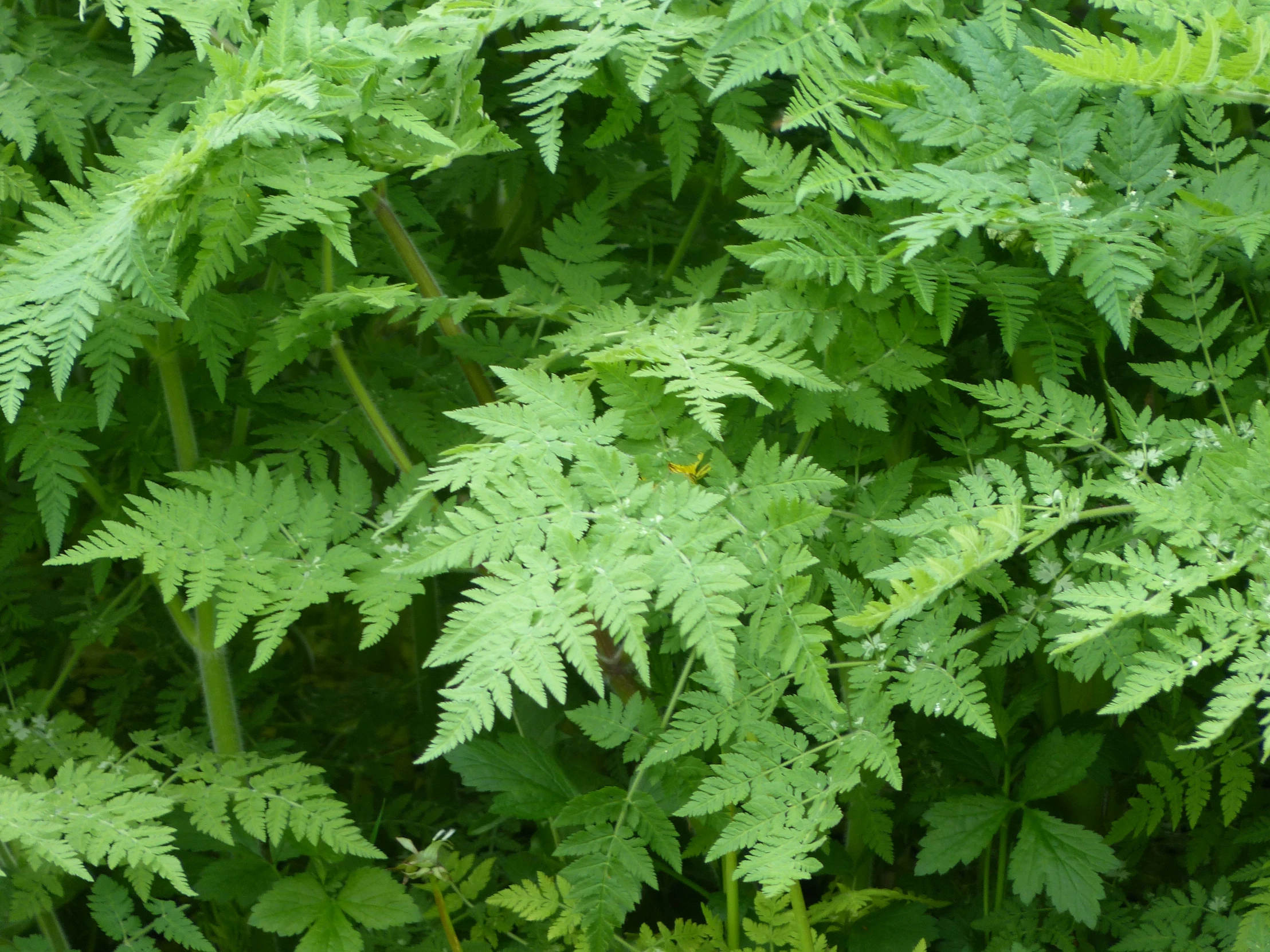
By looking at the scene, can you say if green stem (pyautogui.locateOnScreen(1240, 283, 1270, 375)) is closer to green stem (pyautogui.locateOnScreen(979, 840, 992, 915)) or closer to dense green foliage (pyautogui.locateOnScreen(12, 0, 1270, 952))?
dense green foliage (pyautogui.locateOnScreen(12, 0, 1270, 952))

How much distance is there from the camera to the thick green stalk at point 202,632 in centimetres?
168

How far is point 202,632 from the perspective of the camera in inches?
66.8

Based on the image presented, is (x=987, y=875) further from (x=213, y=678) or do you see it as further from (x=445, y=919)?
(x=213, y=678)

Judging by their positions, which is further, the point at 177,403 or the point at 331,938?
the point at 177,403

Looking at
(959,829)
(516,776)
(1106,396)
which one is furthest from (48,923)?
(1106,396)

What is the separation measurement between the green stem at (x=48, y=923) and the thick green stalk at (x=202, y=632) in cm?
31

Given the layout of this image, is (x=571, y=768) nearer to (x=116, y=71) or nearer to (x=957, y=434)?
(x=957, y=434)

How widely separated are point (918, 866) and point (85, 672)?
5.94ft

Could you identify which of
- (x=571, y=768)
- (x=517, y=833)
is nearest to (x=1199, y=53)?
(x=571, y=768)

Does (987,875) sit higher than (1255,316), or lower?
lower

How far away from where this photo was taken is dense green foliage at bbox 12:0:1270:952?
1.21 m

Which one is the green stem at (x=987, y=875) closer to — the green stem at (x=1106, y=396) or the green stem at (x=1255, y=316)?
the green stem at (x=1106, y=396)

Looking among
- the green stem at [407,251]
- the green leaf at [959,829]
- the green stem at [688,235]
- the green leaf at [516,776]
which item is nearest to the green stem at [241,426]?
the green stem at [407,251]

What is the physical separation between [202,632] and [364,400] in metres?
0.46
